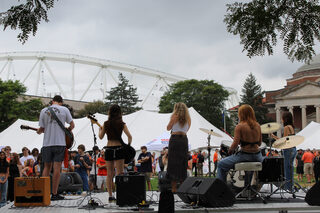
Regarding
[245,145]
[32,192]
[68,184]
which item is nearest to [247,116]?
[245,145]

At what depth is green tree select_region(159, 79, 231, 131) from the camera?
83.5 meters

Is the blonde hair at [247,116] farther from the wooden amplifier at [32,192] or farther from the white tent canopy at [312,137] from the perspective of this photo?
the white tent canopy at [312,137]

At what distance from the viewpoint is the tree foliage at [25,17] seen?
4215 millimetres

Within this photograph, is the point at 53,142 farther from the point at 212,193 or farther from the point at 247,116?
the point at 247,116

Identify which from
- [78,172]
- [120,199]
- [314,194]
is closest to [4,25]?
[120,199]

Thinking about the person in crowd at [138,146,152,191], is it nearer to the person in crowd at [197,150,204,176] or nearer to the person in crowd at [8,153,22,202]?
the person in crowd at [8,153,22,202]

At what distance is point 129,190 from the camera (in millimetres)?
7340

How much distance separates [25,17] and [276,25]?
299cm

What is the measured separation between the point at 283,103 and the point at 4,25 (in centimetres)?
9493

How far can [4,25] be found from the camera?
13.8 feet

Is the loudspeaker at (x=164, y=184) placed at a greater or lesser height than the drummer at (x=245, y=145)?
lesser

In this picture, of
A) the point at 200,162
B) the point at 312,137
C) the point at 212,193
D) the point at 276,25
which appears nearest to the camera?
the point at 276,25

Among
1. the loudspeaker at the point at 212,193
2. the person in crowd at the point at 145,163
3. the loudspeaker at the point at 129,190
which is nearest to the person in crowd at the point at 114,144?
the loudspeaker at the point at 129,190

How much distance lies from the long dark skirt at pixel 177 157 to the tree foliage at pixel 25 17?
17.4ft
